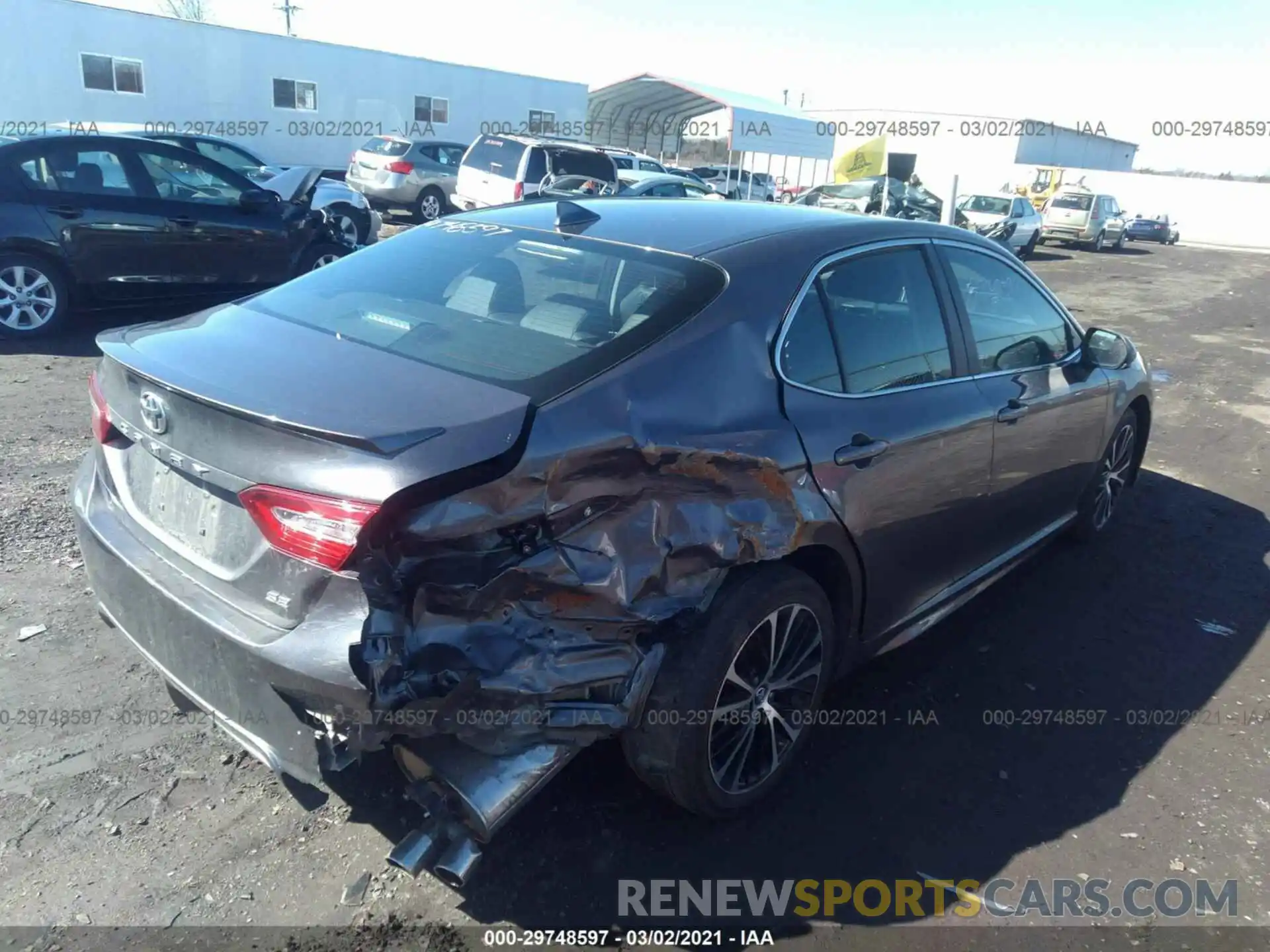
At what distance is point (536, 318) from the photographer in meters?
2.92

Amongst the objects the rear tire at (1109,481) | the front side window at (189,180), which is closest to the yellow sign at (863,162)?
the front side window at (189,180)

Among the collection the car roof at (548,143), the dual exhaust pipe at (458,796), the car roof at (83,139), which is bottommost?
the dual exhaust pipe at (458,796)

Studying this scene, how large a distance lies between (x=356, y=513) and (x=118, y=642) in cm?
211

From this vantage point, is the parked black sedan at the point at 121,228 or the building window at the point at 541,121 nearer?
the parked black sedan at the point at 121,228

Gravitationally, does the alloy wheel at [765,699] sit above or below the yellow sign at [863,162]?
below

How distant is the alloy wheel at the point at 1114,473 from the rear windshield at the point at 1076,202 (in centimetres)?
2640

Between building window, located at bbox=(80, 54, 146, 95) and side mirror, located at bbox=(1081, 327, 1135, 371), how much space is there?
23002 mm

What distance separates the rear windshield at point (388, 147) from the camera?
18453 mm

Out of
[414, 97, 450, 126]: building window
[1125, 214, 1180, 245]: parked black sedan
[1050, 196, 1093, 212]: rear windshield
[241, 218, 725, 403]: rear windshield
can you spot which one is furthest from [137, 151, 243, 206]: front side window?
[1125, 214, 1180, 245]: parked black sedan

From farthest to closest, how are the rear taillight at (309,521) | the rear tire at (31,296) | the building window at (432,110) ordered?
1. the building window at (432,110)
2. the rear tire at (31,296)
3. the rear taillight at (309,521)

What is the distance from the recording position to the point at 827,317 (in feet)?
10.3

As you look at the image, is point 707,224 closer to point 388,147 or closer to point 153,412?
point 153,412

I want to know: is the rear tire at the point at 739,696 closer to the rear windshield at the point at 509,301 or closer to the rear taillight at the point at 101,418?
the rear windshield at the point at 509,301

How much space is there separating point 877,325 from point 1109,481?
256 cm
